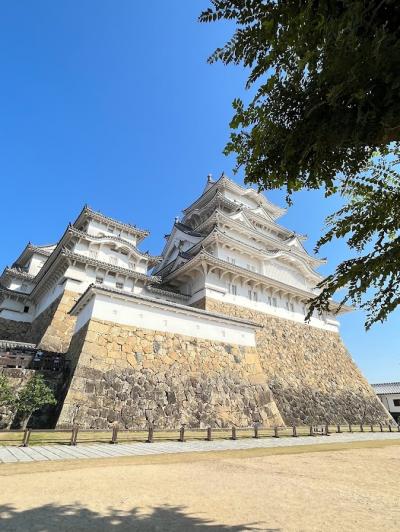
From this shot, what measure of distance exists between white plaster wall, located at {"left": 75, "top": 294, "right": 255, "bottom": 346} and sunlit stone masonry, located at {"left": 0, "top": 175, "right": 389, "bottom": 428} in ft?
0.16

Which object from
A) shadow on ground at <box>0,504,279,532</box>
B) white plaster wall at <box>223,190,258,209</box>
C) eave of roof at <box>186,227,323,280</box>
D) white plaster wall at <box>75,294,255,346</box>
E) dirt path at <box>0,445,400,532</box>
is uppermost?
white plaster wall at <box>223,190,258,209</box>

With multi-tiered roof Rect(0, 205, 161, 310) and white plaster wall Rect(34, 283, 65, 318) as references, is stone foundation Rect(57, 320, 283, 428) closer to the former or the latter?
white plaster wall Rect(34, 283, 65, 318)

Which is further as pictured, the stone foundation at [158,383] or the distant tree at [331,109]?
the stone foundation at [158,383]

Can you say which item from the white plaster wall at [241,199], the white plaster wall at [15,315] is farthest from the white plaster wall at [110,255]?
the white plaster wall at [241,199]

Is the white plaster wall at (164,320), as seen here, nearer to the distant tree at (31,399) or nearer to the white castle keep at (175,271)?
the white castle keep at (175,271)

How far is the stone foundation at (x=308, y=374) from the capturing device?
61.7 feet

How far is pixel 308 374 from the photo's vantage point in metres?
21.5

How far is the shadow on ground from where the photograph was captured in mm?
3141

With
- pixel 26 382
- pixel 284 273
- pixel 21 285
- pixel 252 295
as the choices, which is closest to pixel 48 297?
pixel 21 285

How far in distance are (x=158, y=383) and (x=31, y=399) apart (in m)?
4.49

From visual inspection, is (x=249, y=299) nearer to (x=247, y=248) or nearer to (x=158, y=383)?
(x=247, y=248)

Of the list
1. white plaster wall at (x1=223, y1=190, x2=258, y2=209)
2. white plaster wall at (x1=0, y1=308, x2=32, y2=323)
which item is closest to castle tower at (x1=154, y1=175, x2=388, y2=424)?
white plaster wall at (x1=223, y1=190, x2=258, y2=209)

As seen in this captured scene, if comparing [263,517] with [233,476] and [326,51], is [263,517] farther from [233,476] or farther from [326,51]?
[326,51]

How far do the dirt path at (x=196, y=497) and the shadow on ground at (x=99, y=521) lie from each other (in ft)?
0.03
